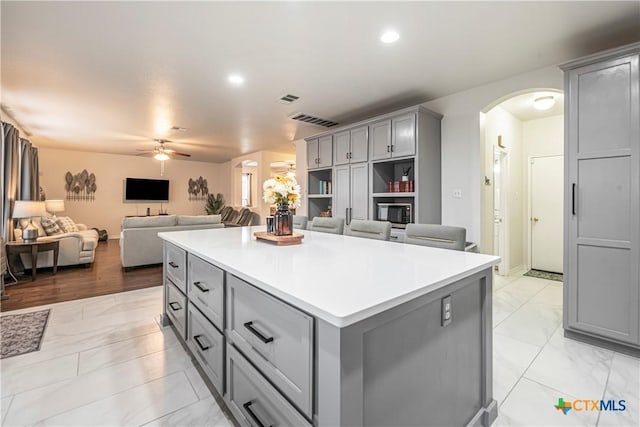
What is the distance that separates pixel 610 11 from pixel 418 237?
2.16 meters

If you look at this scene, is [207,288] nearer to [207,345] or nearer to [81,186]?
[207,345]

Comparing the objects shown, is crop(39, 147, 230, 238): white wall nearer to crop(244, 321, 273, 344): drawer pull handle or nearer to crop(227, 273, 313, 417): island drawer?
crop(227, 273, 313, 417): island drawer

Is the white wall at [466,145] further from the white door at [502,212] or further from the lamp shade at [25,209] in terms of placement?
the lamp shade at [25,209]

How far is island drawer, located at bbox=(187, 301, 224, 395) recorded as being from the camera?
152 centimetres

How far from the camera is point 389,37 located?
7.93 ft

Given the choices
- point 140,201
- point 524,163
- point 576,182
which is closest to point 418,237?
point 576,182

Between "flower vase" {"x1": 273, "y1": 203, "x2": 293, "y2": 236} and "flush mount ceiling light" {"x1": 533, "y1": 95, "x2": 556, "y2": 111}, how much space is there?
3.85 metres

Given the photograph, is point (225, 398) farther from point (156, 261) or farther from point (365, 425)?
point (156, 261)

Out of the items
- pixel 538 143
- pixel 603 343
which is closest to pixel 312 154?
pixel 538 143

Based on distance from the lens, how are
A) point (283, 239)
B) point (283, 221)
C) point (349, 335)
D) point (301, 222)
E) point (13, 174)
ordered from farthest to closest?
point (13, 174) < point (301, 222) < point (283, 221) < point (283, 239) < point (349, 335)

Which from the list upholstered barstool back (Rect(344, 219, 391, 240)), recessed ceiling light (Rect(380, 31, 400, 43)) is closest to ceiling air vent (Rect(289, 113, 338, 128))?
recessed ceiling light (Rect(380, 31, 400, 43))

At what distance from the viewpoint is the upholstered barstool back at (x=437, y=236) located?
197 cm

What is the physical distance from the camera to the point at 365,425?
90cm

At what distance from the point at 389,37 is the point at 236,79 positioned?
1.76 m
